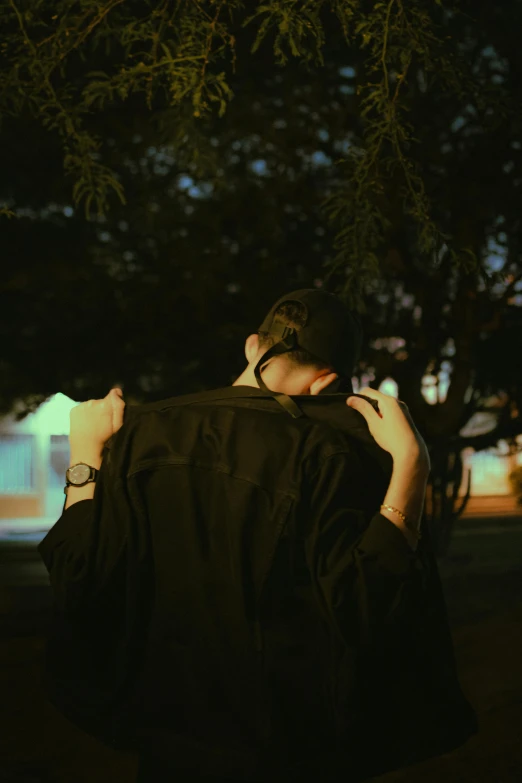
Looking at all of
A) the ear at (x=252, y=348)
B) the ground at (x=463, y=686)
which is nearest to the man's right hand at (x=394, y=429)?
the ear at (x=252, y=348)

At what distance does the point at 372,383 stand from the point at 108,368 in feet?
10.9

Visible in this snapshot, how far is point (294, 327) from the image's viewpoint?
2.49 m

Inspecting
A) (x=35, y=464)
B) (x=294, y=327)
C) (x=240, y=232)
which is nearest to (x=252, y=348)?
(x=294, y=327)

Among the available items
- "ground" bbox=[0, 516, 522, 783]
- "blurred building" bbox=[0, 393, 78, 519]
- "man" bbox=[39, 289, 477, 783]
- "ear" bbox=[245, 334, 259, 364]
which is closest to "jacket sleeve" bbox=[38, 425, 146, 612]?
"man" bbox=[39, 289, 477, 783]

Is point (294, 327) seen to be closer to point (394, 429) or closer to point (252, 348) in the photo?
point (252, 348)

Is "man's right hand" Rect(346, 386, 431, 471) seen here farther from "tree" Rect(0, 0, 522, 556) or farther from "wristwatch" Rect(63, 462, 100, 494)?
"tree" Rect(0, 0, 522, 556)

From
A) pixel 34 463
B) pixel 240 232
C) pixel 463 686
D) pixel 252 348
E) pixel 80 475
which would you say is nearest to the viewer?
pixel 80 475

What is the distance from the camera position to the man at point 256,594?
2256 mm

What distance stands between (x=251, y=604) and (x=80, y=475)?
49 cm

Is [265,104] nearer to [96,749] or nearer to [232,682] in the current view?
[96,749]

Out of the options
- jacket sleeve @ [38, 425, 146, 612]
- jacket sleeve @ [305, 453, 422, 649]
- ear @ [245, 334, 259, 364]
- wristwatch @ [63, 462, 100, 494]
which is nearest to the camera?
jacket sleeve @ [305, 453, 422, 649]

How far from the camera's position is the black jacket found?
225 cm

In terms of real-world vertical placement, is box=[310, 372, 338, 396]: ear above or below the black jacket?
above

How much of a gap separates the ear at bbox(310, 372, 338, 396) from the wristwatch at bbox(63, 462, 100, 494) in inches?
20.8
